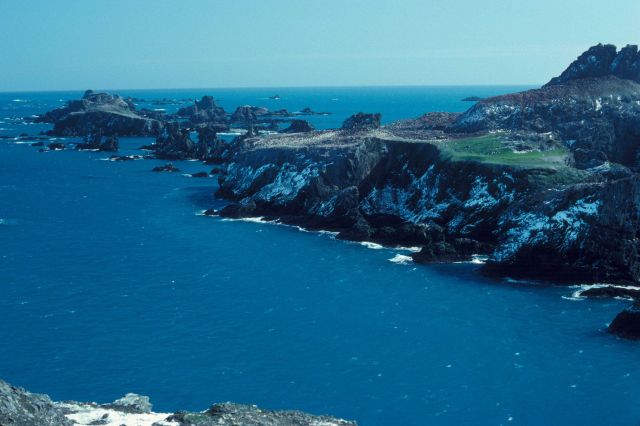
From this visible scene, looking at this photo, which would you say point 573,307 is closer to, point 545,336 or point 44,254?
point 545,336

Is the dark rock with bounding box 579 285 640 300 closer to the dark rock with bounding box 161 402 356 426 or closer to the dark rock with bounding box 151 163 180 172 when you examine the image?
the dark rock with bounding box 161 402 356 426

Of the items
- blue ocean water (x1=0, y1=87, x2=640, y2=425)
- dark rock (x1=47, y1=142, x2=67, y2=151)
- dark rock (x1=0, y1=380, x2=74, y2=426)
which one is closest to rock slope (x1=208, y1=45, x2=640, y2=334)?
blue ocean water (x1=0, y1=87, x2=640, y2=425)

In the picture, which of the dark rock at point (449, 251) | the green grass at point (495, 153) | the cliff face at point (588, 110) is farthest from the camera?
the cliff face at point (588, 110)

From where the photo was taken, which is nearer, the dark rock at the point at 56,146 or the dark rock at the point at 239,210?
the dark rock at the point at 239,210

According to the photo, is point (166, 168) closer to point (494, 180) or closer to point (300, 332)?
point (494, 180)

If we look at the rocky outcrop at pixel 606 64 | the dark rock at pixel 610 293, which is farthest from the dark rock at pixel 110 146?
the dark rock at pixel 610 293

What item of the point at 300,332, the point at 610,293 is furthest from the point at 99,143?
the point at 610,293

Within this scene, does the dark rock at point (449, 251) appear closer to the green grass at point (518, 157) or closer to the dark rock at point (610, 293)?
the green grass at point (518, 157)
